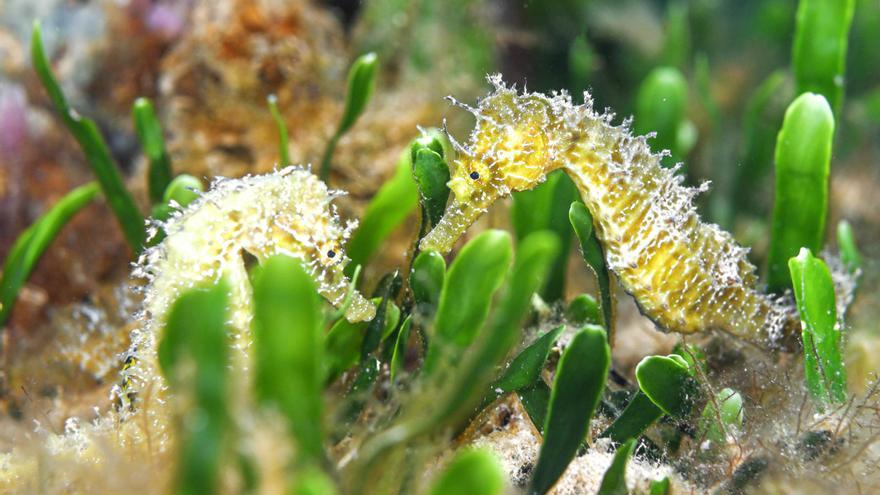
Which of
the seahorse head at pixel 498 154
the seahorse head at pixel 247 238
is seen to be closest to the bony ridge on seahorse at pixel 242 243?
the seahorse head at pixel 247 238

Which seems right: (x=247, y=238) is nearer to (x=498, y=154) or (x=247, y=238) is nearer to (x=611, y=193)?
(x=498, y=154)

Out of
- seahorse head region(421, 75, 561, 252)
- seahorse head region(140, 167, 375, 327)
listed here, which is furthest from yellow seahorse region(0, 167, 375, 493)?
seahorse head region(421, 75, 561, 252)

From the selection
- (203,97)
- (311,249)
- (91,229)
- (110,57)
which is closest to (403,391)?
(311,249)

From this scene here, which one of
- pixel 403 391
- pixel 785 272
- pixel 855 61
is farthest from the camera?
pixel 855 61

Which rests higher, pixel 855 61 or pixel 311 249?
pixel 855 61

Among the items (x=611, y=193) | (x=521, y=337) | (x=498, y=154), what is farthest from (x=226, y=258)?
(x=611, y=193)

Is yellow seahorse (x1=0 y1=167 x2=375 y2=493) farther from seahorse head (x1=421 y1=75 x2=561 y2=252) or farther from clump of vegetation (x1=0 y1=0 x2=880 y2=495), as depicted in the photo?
seahorse head (x1=421 y1=75 x2=561 y2=252)

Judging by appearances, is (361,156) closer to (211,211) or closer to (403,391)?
(211,211)
